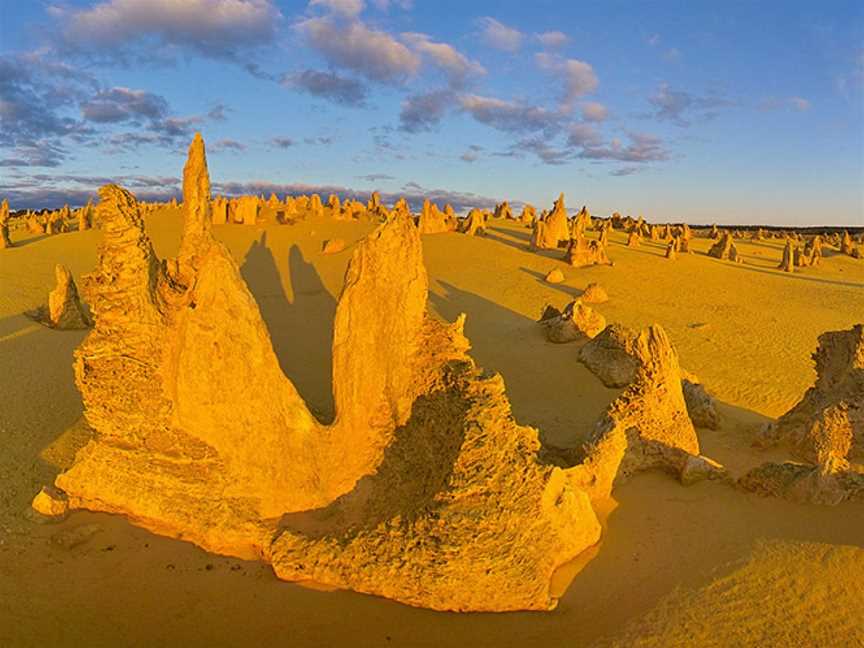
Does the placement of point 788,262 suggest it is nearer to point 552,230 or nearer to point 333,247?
point 552,230

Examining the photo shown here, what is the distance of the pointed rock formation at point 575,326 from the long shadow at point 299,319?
6.66 m

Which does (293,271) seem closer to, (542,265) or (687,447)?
(542,265)

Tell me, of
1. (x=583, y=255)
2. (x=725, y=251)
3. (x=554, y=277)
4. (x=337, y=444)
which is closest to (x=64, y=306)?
(x=337, y=444)

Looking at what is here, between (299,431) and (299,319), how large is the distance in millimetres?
15026

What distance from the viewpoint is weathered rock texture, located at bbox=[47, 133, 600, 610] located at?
21.2 feet

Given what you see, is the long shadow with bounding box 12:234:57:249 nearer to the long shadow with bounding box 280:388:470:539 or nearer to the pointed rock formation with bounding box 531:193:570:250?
the pointed rock formation with bounding box 531:193:570:250

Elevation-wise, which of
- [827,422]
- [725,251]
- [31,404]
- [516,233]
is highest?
[516,233]

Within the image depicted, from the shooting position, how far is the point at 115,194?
8.02 meters

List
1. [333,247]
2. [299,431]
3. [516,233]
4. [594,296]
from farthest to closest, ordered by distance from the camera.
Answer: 1. [516,233]
2. [333,247]
3. [594,296]
4. [299,431]

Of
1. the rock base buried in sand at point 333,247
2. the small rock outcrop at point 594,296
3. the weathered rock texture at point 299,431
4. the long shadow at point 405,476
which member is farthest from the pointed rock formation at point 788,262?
the long shadow at point 405,476

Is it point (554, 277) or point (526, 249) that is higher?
point (526, 249)

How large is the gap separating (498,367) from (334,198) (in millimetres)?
36336

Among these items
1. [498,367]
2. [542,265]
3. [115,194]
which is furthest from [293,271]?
[115,194]

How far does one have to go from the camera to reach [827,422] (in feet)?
34.7
